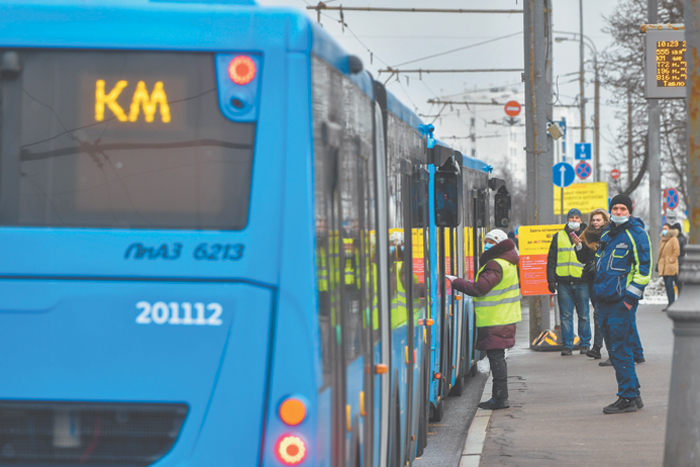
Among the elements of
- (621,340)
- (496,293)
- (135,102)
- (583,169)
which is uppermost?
(583,169)

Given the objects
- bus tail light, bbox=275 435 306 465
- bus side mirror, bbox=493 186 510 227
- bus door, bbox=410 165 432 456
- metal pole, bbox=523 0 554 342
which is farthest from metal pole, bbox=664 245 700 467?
metal pole, bbox=523 0 554 342

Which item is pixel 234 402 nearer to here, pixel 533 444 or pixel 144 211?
pixel 144 211

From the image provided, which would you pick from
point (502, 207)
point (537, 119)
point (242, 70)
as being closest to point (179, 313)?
point (242, 70)

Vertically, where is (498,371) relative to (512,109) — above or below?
below

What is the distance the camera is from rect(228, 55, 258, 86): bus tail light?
12.8ft

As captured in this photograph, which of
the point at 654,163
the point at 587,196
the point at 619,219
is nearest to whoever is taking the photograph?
the point at 619,219

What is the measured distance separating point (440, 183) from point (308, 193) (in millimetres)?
5166

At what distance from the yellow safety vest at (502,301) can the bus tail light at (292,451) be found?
6.76m

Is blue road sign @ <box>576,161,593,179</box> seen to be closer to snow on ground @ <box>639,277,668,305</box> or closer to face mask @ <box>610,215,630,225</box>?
snow on ground @ <box>639,277,668,305</box>

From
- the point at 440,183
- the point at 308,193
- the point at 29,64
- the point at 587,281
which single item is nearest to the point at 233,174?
the point at 308,193

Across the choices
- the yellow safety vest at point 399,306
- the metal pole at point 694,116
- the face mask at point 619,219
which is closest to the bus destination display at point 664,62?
the face mask at point 619,219

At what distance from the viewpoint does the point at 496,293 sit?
1037 centimetres

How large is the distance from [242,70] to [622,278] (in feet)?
20.7

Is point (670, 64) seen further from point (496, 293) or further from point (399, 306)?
point (399, 306)
